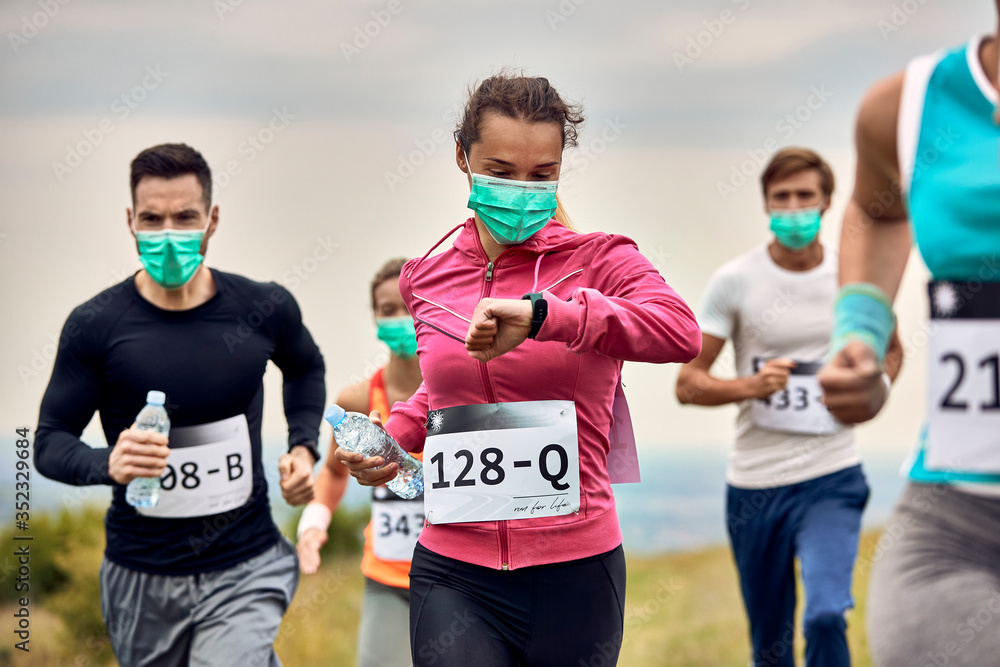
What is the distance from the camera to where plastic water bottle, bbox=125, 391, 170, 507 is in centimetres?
383

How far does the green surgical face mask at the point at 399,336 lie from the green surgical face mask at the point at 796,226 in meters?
Answer: 1.93

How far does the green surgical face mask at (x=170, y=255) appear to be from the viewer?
4059 mm

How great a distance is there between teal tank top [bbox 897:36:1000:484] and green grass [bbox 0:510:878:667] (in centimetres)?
584

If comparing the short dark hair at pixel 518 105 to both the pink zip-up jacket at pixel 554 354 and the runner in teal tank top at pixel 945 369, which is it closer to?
the pink zip-up jacket at pixel 554 354

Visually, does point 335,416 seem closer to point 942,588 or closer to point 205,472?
point 205,472

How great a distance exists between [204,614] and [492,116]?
2.09 metres

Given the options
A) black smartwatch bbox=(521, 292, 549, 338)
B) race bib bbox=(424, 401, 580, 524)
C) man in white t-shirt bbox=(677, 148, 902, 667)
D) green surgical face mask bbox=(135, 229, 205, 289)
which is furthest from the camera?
man in white t-shirt bbox=(677, 148, 902, 667)

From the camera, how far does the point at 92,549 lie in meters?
7.41

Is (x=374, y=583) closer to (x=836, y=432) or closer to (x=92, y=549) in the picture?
(x=836, y=432)

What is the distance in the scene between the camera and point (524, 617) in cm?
274

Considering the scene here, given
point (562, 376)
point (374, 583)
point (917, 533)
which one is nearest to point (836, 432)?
point (374, 583)

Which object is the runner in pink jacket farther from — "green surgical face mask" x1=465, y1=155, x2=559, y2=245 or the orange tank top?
the orange tank top

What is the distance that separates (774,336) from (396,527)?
209 centimetres

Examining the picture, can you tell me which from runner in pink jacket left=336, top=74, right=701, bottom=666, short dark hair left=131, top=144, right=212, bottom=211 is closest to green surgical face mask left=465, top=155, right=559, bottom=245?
runner in pink jacket left=336, top=74, right=701, bottom=666
